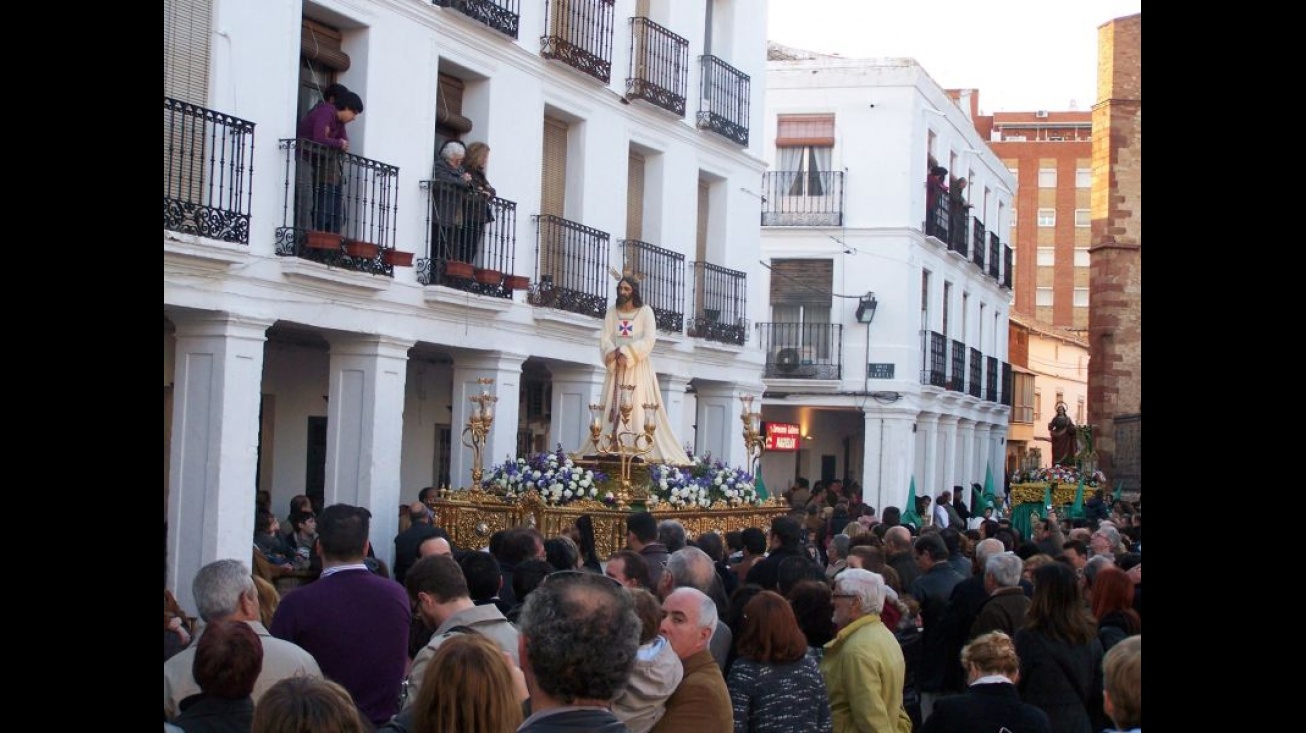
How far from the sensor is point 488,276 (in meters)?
16.1

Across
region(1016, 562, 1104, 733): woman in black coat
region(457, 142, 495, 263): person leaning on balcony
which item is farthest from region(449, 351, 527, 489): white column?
region(1016, 562, 1104, 733): woman in black coat

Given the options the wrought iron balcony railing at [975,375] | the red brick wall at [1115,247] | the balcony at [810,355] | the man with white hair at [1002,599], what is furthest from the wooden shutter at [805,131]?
the man with white hair at [1002,599]

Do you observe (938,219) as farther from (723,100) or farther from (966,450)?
(723,100)

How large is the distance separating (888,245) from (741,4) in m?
8.21

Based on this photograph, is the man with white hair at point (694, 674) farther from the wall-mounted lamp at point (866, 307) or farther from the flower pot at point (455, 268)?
the wall-mounted lamp at point (866, 307)

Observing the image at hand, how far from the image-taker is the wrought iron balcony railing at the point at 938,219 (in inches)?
1184

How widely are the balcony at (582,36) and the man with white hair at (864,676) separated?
1135cm

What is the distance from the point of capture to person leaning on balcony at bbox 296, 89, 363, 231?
13.9 m

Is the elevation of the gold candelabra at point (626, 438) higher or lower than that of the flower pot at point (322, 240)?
lower

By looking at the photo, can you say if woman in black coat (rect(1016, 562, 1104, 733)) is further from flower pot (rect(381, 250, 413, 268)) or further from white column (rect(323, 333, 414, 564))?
white column (rect(323, 333, 414, 564))

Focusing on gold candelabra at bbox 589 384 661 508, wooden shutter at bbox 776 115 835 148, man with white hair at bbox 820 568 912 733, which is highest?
wooden shutter at bbox 776 115 835 148

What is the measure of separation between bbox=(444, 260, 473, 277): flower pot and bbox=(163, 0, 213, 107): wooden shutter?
11.1 feet

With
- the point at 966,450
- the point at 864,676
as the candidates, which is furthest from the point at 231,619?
the point at 966,450
